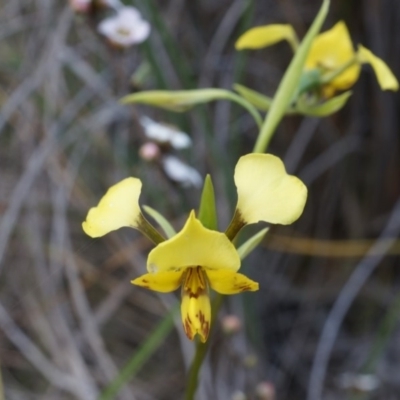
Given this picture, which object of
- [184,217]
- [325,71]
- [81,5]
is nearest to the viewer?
[325,71]

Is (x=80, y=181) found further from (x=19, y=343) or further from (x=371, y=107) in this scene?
(x=371, y=107)

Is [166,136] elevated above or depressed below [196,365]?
above

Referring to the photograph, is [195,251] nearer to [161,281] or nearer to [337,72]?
[161,281]

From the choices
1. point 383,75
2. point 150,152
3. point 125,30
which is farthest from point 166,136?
point 383,75

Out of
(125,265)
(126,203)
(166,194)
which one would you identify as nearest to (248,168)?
(126,203)

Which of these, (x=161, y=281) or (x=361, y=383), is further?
(x=361, y=383)

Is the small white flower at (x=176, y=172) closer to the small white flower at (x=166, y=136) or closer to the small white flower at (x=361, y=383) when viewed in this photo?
the small white flower at (x=166, y=136)

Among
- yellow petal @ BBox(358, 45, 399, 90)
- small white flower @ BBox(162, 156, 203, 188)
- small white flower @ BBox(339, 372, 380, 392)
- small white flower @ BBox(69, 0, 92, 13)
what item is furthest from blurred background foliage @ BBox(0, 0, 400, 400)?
yellow petal @ BBox(358, 45, 399, 90)

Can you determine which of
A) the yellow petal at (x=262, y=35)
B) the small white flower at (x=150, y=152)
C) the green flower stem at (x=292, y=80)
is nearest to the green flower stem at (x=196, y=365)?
the green flower stem at (x=292, y=80)
